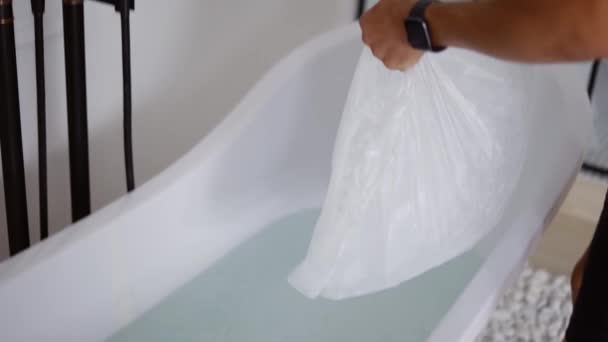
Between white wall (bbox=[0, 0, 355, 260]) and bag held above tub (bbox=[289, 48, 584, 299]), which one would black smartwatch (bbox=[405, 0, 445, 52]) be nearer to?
bag held above tub (bbox=[289, 48, 584, 299])

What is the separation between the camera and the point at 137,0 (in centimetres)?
123

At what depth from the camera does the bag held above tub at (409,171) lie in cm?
98

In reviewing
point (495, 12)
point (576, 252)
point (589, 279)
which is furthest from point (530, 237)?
point (576, 252)

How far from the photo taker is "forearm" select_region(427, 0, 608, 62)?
57 centimetres

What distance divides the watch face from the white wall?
1.88 feet

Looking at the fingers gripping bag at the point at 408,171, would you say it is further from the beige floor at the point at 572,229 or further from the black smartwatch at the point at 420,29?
the beige floor at the point at 572,229

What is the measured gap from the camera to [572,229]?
5.13 feet

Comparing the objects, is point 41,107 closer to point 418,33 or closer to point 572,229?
point 418,33

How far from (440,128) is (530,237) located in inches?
7.4

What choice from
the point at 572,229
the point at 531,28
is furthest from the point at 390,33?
the point at 572,229

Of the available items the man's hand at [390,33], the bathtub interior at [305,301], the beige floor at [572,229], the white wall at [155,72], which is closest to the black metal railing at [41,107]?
the white wall at [155,72]

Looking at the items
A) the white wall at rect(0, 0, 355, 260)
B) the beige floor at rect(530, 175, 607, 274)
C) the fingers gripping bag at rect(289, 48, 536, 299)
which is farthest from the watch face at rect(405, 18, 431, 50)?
the beige floor at rect(530, 175, 607, 274)

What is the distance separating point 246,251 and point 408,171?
0.43 meters

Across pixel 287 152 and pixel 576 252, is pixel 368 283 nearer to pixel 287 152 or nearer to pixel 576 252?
pixel 287 152
